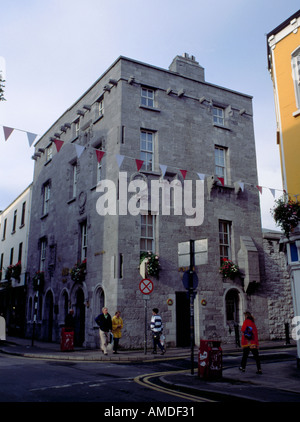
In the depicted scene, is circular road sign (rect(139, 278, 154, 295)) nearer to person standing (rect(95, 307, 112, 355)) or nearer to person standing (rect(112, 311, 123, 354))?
person standing (rect(112, 311, 123, 354))

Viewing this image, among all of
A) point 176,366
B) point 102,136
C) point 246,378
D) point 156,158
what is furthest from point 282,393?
point 102,136

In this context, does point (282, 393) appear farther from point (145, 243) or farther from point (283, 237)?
point (145, 243)

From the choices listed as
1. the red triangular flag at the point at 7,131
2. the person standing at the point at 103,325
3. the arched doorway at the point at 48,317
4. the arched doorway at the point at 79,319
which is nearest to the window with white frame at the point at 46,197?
the arched doorway at the point at 48,317

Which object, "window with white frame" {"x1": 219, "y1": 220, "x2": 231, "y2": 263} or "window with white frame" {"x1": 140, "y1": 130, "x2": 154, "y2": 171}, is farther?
"window with white frame" {"x1": 219, "y1": 220, "x2": 231, "y2": 263}

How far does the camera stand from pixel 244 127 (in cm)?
2317

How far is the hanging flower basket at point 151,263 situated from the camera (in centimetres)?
1775

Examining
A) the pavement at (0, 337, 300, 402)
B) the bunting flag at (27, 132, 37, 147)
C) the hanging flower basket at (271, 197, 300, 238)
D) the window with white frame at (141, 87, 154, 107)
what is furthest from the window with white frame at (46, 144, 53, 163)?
the hanging flower basket at (271, 197, 300, 238)

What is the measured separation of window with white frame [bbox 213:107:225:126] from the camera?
882 inches

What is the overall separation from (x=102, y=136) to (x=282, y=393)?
15429 mm

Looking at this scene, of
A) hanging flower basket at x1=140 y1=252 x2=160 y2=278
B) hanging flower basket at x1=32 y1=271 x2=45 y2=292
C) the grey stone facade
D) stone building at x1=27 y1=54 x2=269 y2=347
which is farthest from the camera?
hanging flower basket at x1=32 y1=271 x2=45 y2=292

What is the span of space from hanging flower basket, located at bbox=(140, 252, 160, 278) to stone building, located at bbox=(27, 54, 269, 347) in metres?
0.18

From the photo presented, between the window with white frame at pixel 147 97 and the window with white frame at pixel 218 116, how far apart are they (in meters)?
3.95

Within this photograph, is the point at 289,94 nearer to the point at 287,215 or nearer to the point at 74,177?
Answer: the point at 287,215

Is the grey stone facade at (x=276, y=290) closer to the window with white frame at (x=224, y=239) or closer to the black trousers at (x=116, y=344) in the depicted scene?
the window with white frame at (x=224, y=239)
